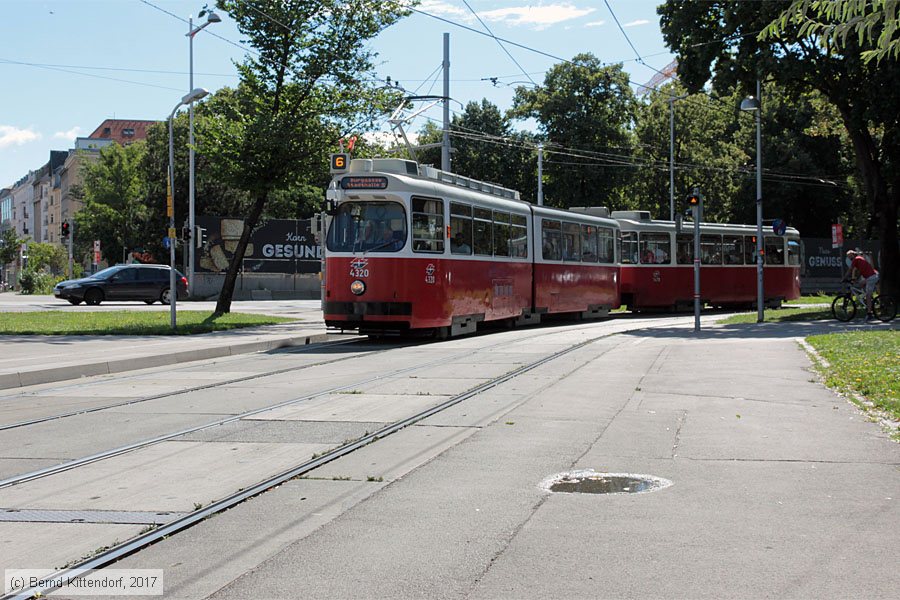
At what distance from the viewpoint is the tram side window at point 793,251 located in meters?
40.0

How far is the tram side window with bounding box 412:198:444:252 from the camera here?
2008 centimetres

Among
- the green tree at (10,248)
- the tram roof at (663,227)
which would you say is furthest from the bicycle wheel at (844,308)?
the green tree at (10,248)

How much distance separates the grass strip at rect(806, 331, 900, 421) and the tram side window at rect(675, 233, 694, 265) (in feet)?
53.0

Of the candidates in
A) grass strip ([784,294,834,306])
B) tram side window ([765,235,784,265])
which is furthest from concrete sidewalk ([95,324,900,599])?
grass strip ([784,294,834,306])

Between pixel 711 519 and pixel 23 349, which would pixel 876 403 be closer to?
pixel 711 519

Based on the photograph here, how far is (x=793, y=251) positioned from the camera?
133 ft

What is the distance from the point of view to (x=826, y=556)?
16.9 ft

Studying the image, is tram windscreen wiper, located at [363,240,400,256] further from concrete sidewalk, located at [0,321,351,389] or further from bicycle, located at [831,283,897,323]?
bicycle, located at [831,283,897,323]

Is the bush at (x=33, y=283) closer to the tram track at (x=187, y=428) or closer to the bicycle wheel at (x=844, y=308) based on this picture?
the tram track at (x=187, y=428)

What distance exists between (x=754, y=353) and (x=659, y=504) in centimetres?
1193

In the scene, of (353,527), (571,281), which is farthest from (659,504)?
(571,281)

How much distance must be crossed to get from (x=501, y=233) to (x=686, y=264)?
14086mm

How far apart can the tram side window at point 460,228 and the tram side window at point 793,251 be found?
72.7ft

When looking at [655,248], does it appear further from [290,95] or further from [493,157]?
[493,157]
